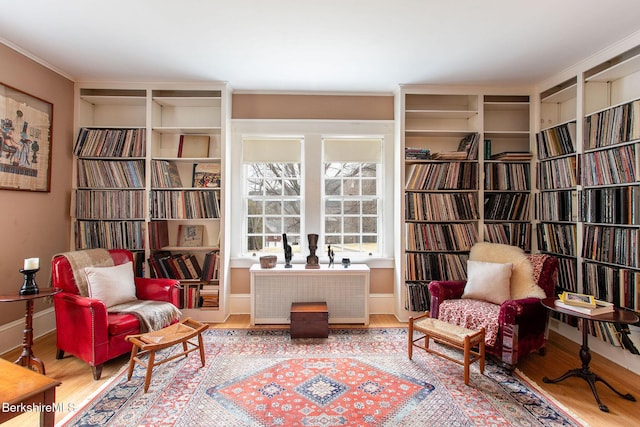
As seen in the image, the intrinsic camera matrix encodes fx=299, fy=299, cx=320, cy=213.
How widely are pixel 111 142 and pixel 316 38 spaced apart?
2.61 m

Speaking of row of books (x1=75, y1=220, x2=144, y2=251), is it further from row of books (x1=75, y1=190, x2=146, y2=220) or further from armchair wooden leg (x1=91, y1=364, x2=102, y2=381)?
armchair wooden leg (x1=91, y1=364, x2=102, y2=381)

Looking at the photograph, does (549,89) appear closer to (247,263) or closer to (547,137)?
(547,137)

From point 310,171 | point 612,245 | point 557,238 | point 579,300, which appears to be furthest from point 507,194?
point 310,171

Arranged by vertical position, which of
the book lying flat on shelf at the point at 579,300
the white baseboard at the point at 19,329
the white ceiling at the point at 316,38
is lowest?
the white baseboard at the point at 19,329

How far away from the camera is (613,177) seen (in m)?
2.62

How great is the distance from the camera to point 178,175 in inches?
143

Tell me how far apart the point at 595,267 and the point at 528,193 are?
105cm

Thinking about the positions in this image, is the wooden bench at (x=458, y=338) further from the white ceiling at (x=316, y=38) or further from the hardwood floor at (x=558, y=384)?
the white ceiling at (x=316, y=38)

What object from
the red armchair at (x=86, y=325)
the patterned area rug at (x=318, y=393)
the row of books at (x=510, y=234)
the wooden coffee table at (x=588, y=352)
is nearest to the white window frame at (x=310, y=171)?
the row of books at (x=510, y=234)

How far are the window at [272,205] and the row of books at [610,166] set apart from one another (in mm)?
2965

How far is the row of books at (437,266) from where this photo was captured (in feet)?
11.4

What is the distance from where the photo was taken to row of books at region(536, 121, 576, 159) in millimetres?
3029


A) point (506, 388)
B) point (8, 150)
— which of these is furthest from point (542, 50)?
point (8, 150)

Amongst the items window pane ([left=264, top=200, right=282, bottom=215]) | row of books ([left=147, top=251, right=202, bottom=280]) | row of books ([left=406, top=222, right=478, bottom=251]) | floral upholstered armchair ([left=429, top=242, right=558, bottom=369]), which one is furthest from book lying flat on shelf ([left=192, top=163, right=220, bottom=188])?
floral upholstered armchair ([left=429, top=242, right=558, bottom=369])
